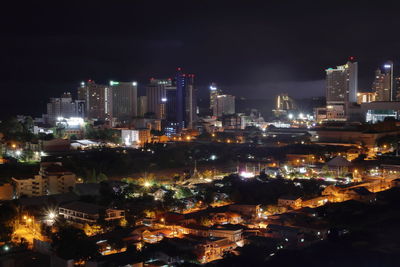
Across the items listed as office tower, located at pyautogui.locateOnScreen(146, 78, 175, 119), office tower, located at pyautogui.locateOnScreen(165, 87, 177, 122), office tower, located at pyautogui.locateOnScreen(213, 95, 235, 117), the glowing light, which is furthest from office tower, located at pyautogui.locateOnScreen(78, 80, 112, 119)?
the glowing light

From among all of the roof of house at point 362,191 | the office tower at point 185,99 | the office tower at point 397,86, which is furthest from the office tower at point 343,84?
the roof of house at point 362,191

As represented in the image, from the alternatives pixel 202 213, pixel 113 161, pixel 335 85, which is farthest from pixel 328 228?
pixel 335 85

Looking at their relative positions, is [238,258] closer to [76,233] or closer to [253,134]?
[76,233]

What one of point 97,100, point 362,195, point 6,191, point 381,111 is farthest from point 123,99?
point 362,195

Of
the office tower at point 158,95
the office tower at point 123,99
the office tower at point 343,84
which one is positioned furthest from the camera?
the office tower at point 123,99

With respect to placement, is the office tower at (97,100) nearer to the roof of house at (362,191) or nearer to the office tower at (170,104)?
the office tower at (170,104)

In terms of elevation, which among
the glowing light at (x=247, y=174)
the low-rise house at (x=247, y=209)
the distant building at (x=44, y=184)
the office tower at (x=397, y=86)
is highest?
the office tower at (x=397, y=86)
